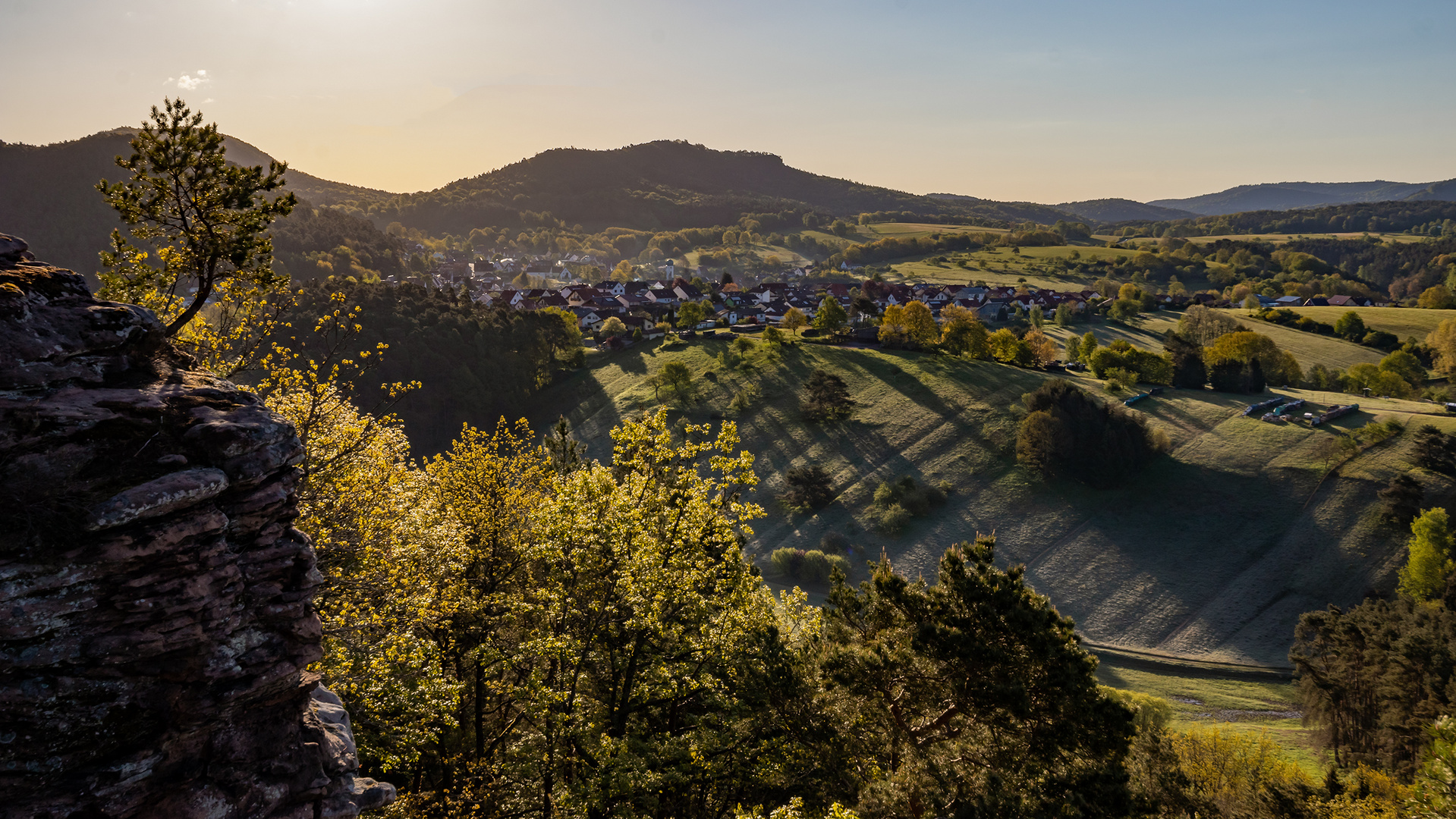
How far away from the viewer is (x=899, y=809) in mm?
13906

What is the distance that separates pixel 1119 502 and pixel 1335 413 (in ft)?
Answer: 101

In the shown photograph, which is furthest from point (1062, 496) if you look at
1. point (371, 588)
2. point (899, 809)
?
point (371, 588)

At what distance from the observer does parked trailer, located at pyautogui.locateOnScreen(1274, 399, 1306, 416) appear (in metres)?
75.6

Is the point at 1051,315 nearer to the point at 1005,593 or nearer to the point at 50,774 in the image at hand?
the point at 1005,593

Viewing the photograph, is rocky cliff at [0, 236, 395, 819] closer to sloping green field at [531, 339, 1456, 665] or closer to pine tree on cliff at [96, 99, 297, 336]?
pine tree on cliff at [96, 99, 297, 336]

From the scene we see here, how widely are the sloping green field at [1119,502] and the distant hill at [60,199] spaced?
383ft

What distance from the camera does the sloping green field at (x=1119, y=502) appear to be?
53.9 metres

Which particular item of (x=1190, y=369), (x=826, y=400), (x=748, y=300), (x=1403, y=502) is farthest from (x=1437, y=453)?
(x=748, y=300)

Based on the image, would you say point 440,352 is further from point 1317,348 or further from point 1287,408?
point 1317,348

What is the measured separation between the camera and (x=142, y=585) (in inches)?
346

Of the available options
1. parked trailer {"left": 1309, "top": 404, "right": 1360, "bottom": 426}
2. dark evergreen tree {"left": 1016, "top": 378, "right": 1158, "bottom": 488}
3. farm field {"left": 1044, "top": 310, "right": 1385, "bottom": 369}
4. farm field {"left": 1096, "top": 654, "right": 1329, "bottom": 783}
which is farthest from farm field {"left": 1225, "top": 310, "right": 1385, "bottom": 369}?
farm field {"left": 1096, "top": 654, "right": 1329, "bottom": 783}

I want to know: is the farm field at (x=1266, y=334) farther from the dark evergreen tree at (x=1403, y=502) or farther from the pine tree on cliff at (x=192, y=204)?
the pine tree on cliff at (x=192, y=204)

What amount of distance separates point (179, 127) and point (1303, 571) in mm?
73067

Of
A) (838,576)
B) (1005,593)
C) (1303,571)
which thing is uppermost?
(1005,593)
